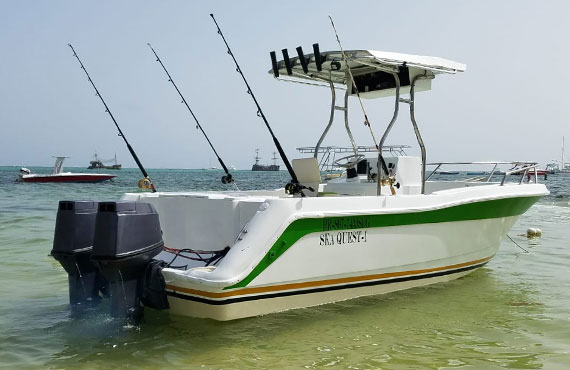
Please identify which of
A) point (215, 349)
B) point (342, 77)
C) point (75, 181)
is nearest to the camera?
point (215, 349)

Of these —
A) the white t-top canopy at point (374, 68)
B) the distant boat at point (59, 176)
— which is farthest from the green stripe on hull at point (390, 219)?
the distant boat at point (59, 176)

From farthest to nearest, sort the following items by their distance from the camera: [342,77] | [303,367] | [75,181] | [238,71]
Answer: [75,181] < [342,77] < [238,71] < [303,367]

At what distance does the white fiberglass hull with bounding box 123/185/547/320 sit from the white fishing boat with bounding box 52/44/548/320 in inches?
0.5

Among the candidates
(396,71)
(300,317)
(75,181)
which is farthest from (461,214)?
(75,181)

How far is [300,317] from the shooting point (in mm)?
5523

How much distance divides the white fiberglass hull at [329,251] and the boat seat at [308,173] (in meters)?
1.62

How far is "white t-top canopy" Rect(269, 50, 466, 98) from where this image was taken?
639 cm

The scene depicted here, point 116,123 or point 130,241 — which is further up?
point 116,123

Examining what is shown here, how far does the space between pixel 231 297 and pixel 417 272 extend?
100 inches

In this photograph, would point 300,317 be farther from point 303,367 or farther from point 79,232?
point 79,232

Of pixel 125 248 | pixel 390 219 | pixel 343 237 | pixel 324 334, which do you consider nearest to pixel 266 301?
pixel 324 334

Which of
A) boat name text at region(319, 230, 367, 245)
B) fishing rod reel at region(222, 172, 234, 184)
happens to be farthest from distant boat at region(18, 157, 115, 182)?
boat name text at region(319, 230, 367, 245)

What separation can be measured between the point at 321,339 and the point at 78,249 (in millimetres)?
2287

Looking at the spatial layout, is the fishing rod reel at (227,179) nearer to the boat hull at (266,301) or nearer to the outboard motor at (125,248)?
the boat hull at (266,301)
